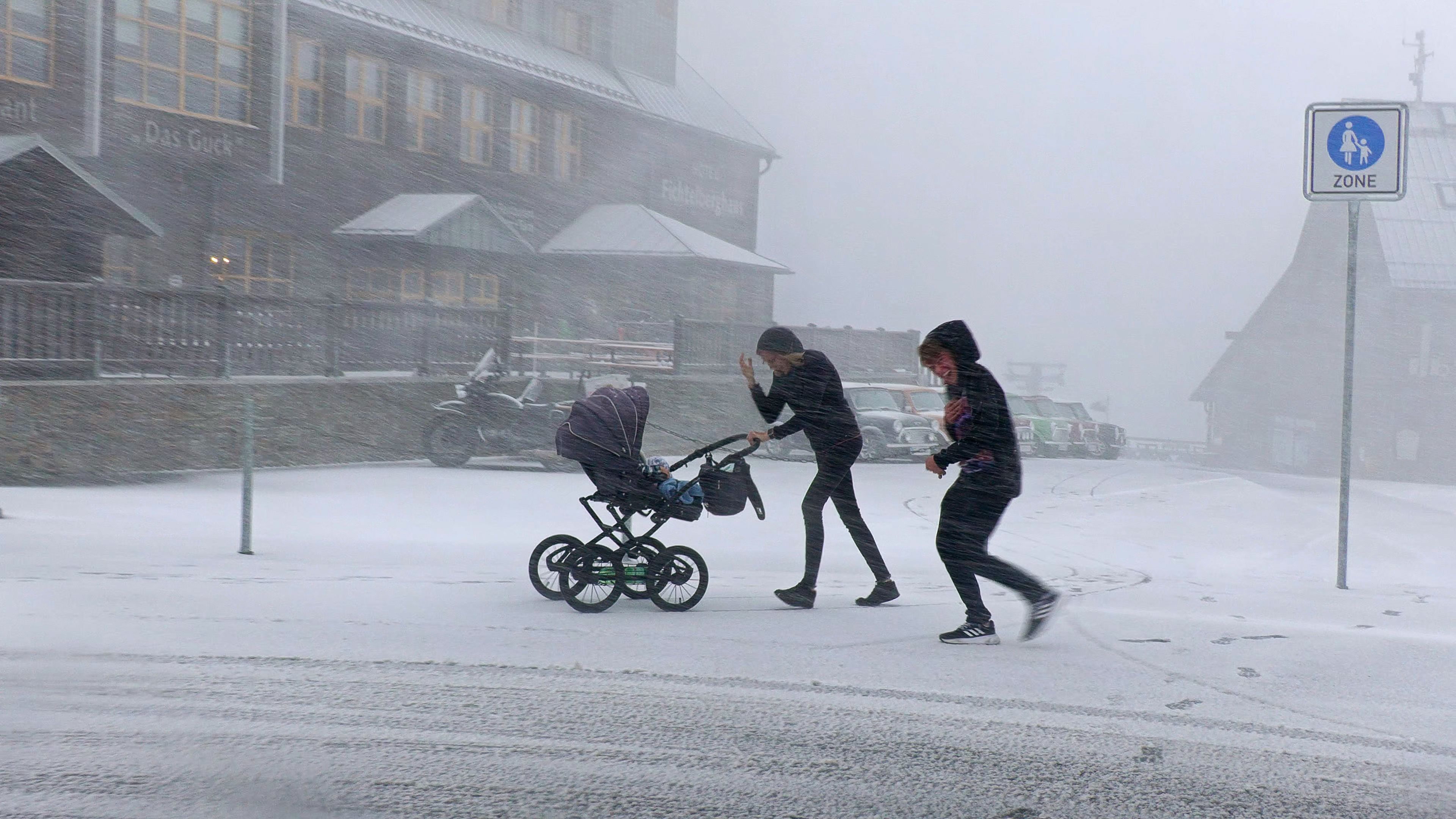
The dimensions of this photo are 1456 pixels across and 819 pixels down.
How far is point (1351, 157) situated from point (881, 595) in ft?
15.2

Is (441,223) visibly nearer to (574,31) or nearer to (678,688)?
(574,31)

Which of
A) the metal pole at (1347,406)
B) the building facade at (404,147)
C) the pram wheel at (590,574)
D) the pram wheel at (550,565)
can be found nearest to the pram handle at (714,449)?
the pram wheel at (590,574)

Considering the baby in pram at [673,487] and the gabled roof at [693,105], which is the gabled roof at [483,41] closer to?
the gabled roof at [693,105]

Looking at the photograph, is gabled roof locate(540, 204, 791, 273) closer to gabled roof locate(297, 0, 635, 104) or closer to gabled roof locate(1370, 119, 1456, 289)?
gabled roof locate(297, 0, 635, 104)

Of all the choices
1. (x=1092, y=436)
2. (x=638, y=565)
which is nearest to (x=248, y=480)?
(x=638, y=565)

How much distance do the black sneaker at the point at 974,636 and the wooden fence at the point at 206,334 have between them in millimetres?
10425

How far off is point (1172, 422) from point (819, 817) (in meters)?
85.8

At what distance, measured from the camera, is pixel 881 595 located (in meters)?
7.55

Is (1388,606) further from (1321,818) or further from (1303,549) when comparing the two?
(1321,818)

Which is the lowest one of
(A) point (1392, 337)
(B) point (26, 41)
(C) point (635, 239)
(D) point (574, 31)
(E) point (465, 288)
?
(E) point (465, 288)

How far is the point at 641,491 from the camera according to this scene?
6746mm

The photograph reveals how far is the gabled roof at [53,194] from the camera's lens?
632 inches

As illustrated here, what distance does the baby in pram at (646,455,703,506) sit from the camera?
22.2ft

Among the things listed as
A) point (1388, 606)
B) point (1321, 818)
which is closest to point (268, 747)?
point (1321, 818)
